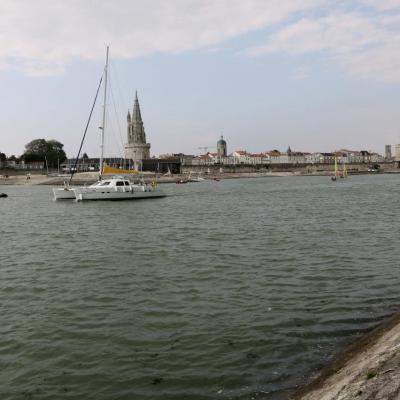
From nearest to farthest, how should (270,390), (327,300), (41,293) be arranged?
(270,390), (327,300), (41,293)

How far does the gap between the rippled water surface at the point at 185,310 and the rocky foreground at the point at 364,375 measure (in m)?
0.54

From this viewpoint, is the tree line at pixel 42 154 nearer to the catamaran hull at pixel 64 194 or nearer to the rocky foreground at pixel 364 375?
the catamaran hull at pixel 64 194

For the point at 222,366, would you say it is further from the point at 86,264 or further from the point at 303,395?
the point at 86,264

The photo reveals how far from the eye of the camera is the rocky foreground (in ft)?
18.8

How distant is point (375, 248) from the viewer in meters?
20.3

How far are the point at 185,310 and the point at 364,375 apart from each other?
634 cm

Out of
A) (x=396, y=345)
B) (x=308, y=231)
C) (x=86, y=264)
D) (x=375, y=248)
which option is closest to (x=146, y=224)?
(x=308, y=231)

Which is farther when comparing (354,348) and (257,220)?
(257,220)

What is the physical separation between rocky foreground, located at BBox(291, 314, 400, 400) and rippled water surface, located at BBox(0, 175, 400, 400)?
1.78 ft

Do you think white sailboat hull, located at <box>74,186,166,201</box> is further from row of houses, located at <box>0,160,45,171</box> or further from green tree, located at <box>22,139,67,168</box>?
green tree, located at <box>22,139,67,168</box>

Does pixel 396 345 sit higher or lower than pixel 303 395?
higher

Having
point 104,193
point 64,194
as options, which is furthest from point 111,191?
point 64,194

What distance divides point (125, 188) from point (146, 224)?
2317 cm

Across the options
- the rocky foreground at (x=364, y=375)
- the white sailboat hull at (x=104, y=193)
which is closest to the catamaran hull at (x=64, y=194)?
the white sailboat hull at (x=104, y=193)
